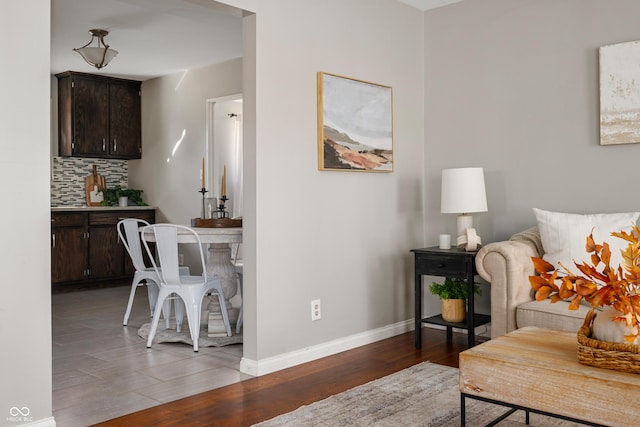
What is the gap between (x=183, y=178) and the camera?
22.8ft

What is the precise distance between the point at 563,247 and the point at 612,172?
680 mm

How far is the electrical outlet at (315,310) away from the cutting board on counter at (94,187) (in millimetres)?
4665

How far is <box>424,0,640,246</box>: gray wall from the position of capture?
382 centimetres

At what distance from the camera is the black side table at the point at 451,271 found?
12.4 feet

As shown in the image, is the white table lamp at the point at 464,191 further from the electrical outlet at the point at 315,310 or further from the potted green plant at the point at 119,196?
the potted green plant at the point at 119,196

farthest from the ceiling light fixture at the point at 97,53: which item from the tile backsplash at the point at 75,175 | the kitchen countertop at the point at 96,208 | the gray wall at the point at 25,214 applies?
the gray wall at the point at 25,214

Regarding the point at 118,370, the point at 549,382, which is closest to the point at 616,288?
the point at 549,382

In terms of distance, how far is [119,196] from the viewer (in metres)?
7.38

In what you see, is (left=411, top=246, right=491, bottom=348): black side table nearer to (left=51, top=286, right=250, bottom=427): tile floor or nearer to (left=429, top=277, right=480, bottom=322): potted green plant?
(left=429, top=277, right=480, bottom=322): potted green plant

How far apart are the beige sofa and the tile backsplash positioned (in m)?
5.47

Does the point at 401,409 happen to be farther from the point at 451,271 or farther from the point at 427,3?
the point at 427,3

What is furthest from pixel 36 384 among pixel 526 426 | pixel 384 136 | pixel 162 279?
pixel 384 136

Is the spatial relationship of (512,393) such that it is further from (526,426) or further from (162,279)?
(162,279)

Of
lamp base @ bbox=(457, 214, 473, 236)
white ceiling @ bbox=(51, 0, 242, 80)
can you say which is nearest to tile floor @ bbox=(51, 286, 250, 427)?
lamp base @ bbox=(457, 214, 473, 236)
